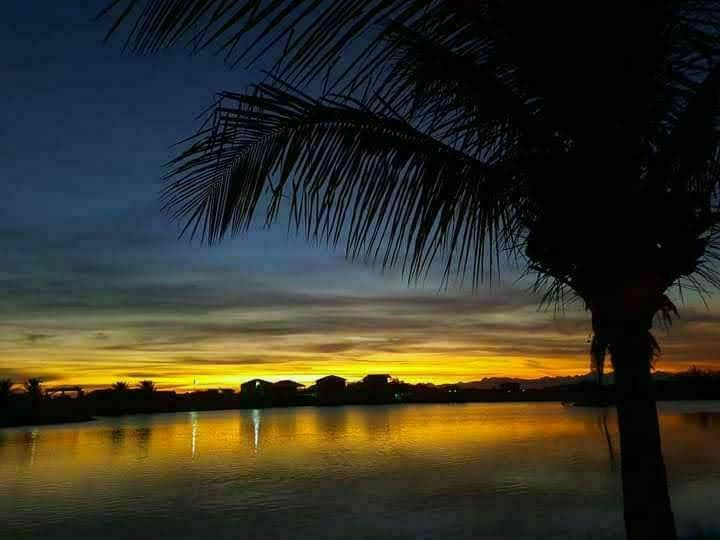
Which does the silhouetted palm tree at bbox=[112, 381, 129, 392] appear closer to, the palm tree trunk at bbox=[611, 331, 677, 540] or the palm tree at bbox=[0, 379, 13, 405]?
the palm tree at bbox=[0, 379, 13, 405]

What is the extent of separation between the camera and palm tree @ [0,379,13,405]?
74.7 m

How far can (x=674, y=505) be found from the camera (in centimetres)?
1931

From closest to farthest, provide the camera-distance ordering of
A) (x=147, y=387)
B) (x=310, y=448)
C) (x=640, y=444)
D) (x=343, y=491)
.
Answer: (x=640, y=444)
(x=343, y=491)
(x=310, y=448)
(x=147, y=387)

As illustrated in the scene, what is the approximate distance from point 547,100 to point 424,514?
60.4 feet

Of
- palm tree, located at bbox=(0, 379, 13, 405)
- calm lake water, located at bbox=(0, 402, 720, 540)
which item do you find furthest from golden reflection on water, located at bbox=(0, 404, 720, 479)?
palm tree, located at bbox=(0, 379, 13, 405)

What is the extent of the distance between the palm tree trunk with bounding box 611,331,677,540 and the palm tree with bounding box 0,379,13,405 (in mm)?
84209

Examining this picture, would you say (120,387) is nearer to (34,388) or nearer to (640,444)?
(34,388)

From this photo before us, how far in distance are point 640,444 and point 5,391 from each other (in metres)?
86.7

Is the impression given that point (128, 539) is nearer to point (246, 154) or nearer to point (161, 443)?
point (246, 154)

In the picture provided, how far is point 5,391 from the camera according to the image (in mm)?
76250

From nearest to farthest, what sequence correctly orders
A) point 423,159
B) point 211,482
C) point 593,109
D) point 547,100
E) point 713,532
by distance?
point 593,109
point 547,100
point 423,159
point 713,532
point 211,482

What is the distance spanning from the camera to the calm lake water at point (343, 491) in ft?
57.4

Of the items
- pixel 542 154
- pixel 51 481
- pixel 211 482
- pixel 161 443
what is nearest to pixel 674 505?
pixel 211 482

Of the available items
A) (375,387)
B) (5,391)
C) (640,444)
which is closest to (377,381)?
(375,387)
